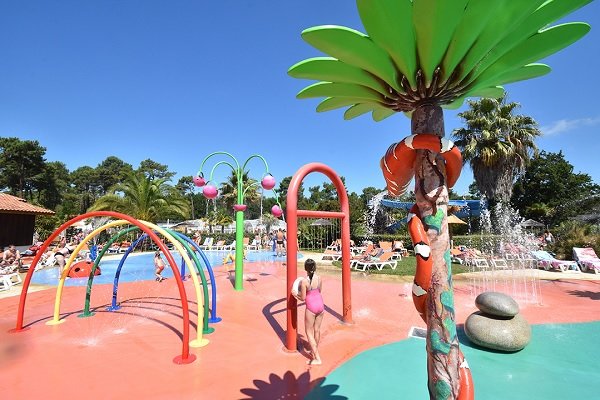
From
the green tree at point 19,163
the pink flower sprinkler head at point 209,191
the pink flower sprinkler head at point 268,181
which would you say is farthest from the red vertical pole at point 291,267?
the green tree at point 19,163

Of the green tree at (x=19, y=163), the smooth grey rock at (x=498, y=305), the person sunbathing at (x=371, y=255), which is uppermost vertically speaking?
the green tree at (x=19, y=163)

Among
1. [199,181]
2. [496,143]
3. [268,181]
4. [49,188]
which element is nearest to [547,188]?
[496,143]

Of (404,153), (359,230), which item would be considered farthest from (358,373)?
(359,230)

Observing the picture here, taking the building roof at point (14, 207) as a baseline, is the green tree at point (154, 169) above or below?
above

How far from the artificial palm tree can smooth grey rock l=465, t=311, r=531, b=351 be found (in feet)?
12.5

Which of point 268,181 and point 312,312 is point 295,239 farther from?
point 268,181

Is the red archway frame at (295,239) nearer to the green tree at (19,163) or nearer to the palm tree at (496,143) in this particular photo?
the palm tree at (496,143)

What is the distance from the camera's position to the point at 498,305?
5789 millimetres

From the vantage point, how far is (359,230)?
27.6 metres

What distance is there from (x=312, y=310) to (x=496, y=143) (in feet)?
77.3

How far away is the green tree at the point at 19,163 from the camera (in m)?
44.2

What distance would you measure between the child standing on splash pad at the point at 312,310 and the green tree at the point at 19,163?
180 feet

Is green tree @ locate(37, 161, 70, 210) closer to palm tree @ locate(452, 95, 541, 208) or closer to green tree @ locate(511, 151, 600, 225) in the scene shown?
palm tree @ locate(452, 95, 541, 208)

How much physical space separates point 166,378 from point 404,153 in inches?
183
